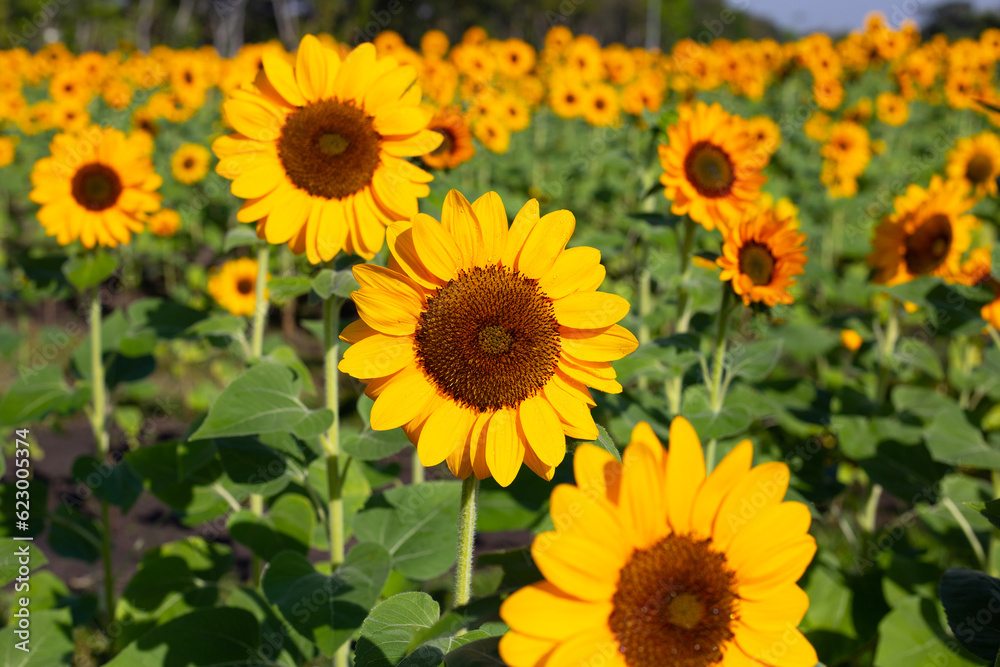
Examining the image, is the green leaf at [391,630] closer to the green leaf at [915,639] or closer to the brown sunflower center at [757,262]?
the brown sunflower center at [757,262]

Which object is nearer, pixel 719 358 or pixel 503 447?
pixel 503 447

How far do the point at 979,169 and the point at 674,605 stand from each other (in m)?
6.13

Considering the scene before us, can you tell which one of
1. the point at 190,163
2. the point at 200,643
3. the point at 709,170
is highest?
the point at 190,163

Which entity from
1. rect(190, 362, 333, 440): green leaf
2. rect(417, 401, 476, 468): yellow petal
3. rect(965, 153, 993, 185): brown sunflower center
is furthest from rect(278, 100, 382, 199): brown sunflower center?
rect(965, 153, 993, 185): brown sunflower center

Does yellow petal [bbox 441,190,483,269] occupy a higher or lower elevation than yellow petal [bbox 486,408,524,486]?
higher

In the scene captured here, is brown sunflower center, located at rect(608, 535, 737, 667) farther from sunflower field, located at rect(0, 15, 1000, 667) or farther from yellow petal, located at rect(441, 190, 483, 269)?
yellow petal, located at rect(441, 190, 483, 269)

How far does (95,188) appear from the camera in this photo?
3121mm

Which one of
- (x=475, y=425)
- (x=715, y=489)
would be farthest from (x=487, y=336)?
(x=715, y=489)

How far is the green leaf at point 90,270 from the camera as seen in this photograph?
2.99m

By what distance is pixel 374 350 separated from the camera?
1.50 meters

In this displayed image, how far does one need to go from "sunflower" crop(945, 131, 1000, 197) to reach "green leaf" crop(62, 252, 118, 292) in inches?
233

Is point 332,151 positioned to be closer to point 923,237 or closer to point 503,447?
point 503,447

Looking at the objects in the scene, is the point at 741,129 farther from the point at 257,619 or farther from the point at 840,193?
the point at 840,193

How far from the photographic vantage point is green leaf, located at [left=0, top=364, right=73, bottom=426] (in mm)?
3197
